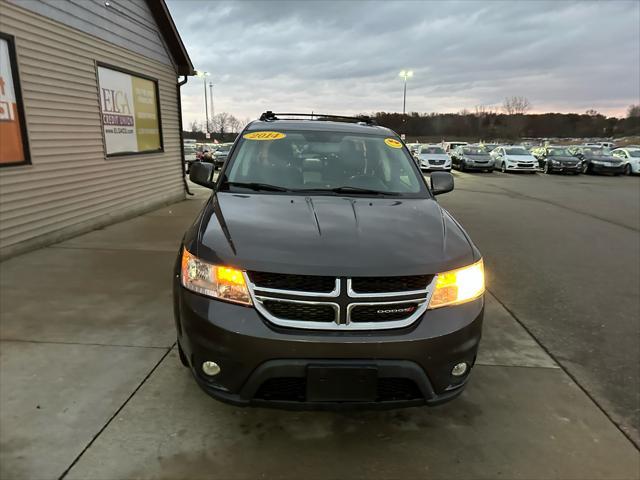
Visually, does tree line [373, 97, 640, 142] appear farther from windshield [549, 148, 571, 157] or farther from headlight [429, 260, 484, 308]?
headlight [429, 260, 484, 308]

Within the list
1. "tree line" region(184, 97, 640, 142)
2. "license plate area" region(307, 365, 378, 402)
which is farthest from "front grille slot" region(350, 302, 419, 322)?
"tree line" region(184, 97, 640, 142)

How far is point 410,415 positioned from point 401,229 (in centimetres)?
118

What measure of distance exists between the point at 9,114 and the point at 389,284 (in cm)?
612

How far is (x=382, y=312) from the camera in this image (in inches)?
86.4

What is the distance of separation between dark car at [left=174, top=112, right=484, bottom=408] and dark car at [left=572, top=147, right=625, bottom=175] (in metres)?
27.4

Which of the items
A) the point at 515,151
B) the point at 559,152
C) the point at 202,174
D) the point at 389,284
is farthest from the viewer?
the point at 515,151

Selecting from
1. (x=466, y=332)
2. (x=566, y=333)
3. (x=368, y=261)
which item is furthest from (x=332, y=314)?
(x=566, y=333)

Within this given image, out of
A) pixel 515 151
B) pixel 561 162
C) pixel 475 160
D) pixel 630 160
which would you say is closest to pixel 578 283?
pixel 475 160

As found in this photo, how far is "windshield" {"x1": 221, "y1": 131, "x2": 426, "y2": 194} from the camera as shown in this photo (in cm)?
336

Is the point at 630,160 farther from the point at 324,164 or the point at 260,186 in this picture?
the point at 260,186

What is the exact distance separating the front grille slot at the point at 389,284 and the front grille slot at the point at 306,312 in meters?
0.17

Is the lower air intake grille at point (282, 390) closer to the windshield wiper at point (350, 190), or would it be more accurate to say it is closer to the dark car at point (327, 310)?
the dark car at point (327, 310)

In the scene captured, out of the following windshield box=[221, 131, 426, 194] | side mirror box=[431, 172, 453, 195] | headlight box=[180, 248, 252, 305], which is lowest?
headlight box=[180, 248, 252, 305]

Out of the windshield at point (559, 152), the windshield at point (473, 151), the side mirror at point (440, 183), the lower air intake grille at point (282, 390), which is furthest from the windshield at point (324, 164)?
the windshield at point (559, 152)
